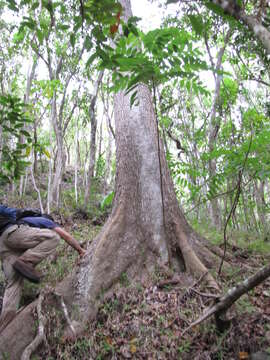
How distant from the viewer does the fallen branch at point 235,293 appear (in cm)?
223

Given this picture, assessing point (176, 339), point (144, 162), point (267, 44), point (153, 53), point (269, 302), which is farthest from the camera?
point (144, 162)

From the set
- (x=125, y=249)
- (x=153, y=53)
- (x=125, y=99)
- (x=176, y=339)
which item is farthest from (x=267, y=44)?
A: (x=125, y=99)

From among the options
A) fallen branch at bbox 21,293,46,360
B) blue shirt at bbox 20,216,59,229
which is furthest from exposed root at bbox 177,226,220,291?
blue shirt at bbox 20,216,59,229

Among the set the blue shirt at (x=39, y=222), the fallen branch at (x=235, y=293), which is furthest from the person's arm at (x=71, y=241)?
the fallen branch at (x=235, y=293)

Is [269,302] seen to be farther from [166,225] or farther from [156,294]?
[166,225]

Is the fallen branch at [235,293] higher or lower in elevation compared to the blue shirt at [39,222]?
lower

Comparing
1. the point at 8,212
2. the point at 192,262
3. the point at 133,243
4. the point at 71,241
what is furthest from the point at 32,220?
the point at 192,262

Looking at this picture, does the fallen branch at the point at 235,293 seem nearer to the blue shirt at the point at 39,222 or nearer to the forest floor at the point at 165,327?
the forest floor at the point at 165,327

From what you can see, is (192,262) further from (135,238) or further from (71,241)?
(71,241)

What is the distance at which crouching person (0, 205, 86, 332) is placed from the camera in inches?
160

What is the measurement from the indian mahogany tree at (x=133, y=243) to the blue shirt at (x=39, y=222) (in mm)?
806

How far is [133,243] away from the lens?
401cm

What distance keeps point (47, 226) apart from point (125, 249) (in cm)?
138

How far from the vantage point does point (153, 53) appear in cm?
216
